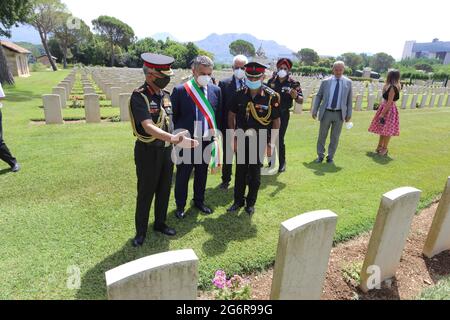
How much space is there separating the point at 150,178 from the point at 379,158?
5932 millimetres

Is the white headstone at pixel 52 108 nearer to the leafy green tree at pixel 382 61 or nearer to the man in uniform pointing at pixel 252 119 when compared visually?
the man in uniform pointing at pixel 252 119

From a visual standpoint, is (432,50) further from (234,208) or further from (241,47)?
(234,208)

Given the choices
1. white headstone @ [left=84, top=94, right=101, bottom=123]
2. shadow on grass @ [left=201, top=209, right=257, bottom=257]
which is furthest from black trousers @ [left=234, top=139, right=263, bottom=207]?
white headstone @ [left=84, top=94, right=101, bottom=123]

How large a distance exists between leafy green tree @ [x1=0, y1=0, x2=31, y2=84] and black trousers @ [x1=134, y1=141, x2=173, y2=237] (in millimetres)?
17893

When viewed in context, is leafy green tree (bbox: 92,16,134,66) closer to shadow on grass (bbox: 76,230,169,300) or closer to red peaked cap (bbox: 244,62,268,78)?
red peaked cap (bbox: 244,62,268,78)

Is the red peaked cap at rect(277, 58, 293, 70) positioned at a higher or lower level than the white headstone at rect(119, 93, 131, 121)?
higher

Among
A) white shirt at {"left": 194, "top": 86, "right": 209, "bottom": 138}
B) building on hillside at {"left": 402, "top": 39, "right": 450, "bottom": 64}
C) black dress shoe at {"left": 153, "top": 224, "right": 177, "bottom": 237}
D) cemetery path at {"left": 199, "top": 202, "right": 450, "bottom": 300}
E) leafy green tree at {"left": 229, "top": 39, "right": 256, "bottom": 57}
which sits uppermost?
building on hillside at {"left": 402, "top": 39, "right": 450, "bottom": 64}

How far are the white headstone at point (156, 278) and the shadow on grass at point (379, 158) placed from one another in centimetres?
621

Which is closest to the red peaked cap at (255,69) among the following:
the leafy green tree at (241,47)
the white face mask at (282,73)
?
the white face mask at (282,73)

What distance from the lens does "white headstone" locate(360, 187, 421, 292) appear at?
2748 mm
